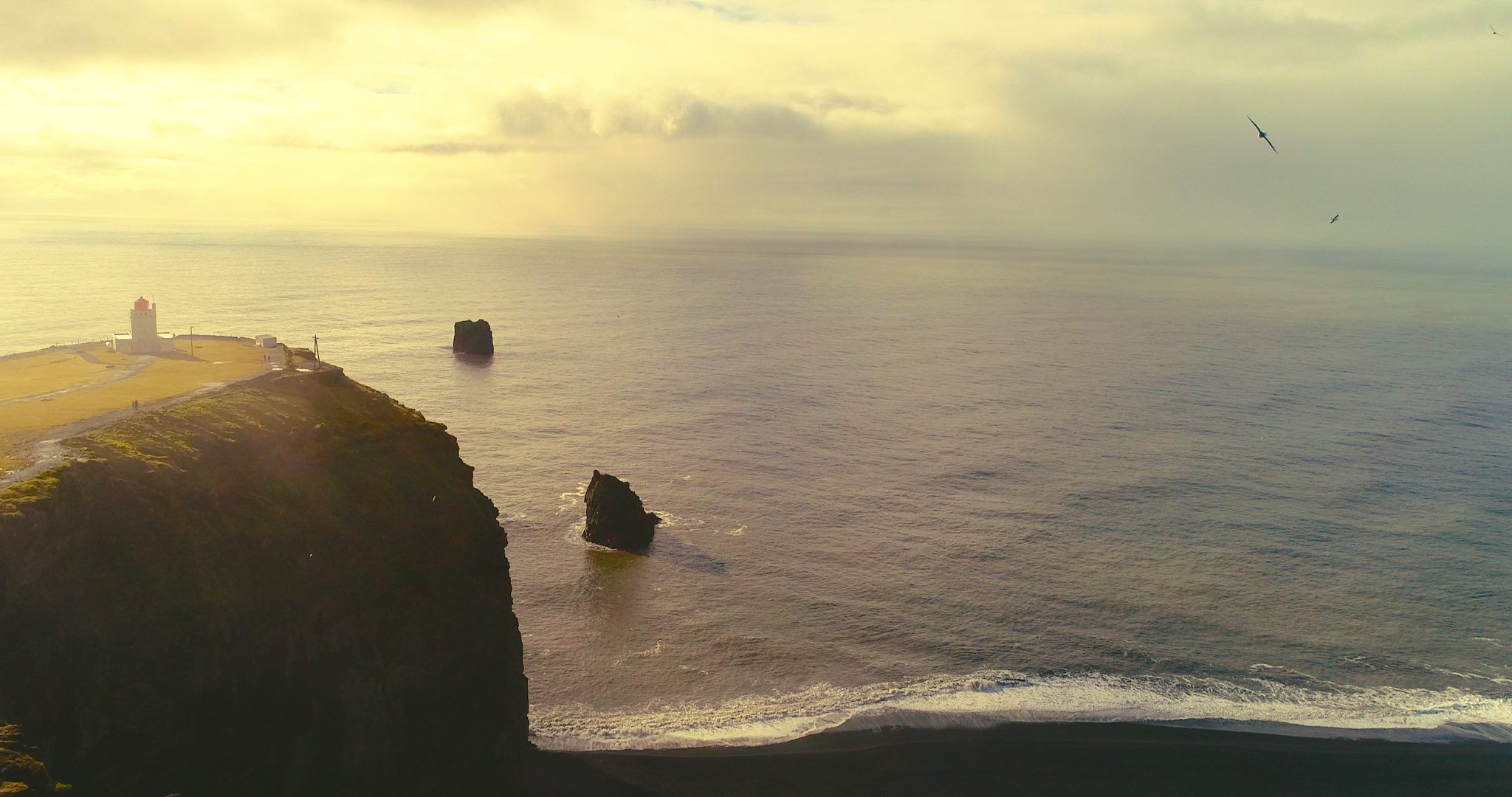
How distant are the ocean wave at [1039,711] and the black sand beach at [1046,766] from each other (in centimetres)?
61

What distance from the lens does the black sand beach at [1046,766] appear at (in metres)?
31.3

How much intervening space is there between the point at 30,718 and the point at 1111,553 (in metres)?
47.3

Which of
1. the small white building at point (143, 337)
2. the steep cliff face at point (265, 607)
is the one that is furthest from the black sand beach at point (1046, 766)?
the small white building at point (143, 337)

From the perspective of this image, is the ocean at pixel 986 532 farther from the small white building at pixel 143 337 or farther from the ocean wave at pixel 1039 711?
the small white building at pixel 143 337

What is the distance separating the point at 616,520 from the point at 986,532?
21832mm

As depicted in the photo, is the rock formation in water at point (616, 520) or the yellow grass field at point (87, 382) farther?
the rock formation in water at point (616, 520)

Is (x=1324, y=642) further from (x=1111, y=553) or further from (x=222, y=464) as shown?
(x=222, y=464)

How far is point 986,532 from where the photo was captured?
51.9 m

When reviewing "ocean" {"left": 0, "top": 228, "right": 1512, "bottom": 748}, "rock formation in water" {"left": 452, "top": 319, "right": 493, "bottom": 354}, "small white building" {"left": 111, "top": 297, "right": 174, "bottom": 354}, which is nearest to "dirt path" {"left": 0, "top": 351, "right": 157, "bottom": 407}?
"small white building" {"left": 111, "top": 297, "right": 174, "bottom": 354}

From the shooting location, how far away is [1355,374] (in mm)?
101938

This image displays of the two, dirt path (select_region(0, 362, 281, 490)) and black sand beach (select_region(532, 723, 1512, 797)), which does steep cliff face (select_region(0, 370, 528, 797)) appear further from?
black sand beach (select_region(532, 723, 1512, 797))

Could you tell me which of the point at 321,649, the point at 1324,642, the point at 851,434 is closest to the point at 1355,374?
the point at 851,434

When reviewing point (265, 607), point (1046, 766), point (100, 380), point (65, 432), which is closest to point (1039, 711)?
point (1046, 766)

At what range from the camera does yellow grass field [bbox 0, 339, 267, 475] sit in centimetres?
2716
